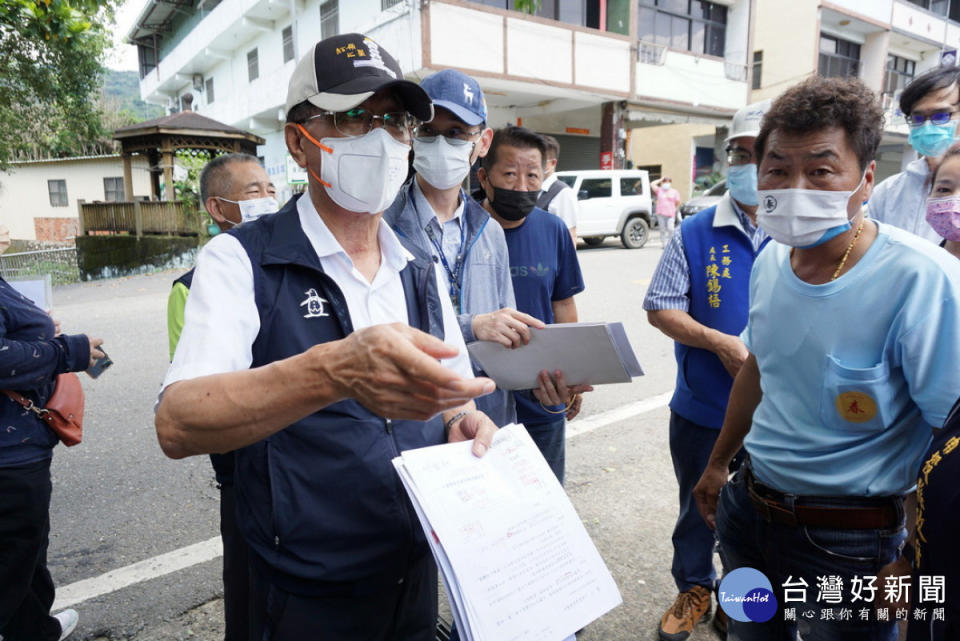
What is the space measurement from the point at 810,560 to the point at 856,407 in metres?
0.45

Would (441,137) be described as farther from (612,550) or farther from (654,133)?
(654,133)

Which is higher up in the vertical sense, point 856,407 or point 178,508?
point 856,407

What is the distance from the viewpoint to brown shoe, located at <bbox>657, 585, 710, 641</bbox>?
2.45 metres

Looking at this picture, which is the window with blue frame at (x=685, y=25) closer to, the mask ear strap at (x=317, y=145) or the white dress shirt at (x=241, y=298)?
the mask ear strap at (x=317, y=145)

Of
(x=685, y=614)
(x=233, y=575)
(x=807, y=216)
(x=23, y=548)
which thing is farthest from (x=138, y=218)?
(x=807, y=216)

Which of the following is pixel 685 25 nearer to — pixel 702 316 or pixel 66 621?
pixel 702 316

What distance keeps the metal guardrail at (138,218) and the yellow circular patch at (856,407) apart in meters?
14.5

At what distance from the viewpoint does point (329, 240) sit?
1.47m

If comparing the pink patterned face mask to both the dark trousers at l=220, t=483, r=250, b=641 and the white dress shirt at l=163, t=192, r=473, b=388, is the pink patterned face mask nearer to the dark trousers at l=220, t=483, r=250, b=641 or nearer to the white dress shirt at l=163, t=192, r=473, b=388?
the white dress shirt at l=163, t=192, r=473, b=388

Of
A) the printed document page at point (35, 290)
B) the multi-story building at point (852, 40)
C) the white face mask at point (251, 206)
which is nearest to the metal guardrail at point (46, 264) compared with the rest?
the printed document page at point (35, 290)

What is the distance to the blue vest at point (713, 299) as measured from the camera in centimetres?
250

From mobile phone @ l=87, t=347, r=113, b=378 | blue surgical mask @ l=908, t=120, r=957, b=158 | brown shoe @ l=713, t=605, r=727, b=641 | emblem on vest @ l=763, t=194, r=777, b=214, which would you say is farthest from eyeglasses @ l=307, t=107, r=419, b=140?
blue surgical mask @ l=908, t=120, r=957, b=158

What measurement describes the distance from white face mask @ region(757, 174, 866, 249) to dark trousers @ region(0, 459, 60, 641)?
8.69ft

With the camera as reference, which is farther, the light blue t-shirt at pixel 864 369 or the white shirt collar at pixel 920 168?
the white shirt collar at pixel 920 168
